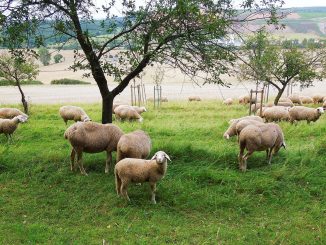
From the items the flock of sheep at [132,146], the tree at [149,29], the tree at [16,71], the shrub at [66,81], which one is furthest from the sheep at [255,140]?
the shrub at [66,81]

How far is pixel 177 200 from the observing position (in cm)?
950

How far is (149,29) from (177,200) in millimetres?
4358

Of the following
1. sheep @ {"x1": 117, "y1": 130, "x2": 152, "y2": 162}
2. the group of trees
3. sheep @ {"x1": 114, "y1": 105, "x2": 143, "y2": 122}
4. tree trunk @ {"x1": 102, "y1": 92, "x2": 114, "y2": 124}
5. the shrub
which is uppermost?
the group of trees

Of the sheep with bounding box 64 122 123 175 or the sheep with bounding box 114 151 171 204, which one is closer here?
the sheep with bounding box 114 151 171 204

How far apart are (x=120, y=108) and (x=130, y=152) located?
43.0 feet

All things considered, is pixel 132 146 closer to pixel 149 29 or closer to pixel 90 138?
pixel 90 138

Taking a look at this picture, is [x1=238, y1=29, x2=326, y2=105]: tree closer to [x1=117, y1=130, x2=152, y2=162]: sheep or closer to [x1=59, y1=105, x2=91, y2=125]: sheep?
[x1=59, y1=105, x2=91, y2=125]: sheep

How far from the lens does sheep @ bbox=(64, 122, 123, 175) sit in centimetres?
Result: 1079

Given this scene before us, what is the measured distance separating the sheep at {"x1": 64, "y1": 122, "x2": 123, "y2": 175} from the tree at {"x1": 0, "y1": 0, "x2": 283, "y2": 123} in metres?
2.01

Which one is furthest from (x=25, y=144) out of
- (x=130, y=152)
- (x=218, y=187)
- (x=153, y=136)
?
(x=218, y=187)

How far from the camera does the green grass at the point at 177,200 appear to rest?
807 cm

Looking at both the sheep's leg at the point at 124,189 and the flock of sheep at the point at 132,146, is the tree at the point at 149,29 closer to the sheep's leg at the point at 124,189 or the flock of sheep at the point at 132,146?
the flock of sheep at the point at 132,146

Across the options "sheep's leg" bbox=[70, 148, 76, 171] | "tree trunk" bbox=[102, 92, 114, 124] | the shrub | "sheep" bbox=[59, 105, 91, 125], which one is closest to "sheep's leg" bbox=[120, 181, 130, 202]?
"sheep's leg" bbox=[70, 148, 76, 171]

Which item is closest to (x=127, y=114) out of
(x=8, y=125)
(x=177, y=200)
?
(x=8, y=125)
